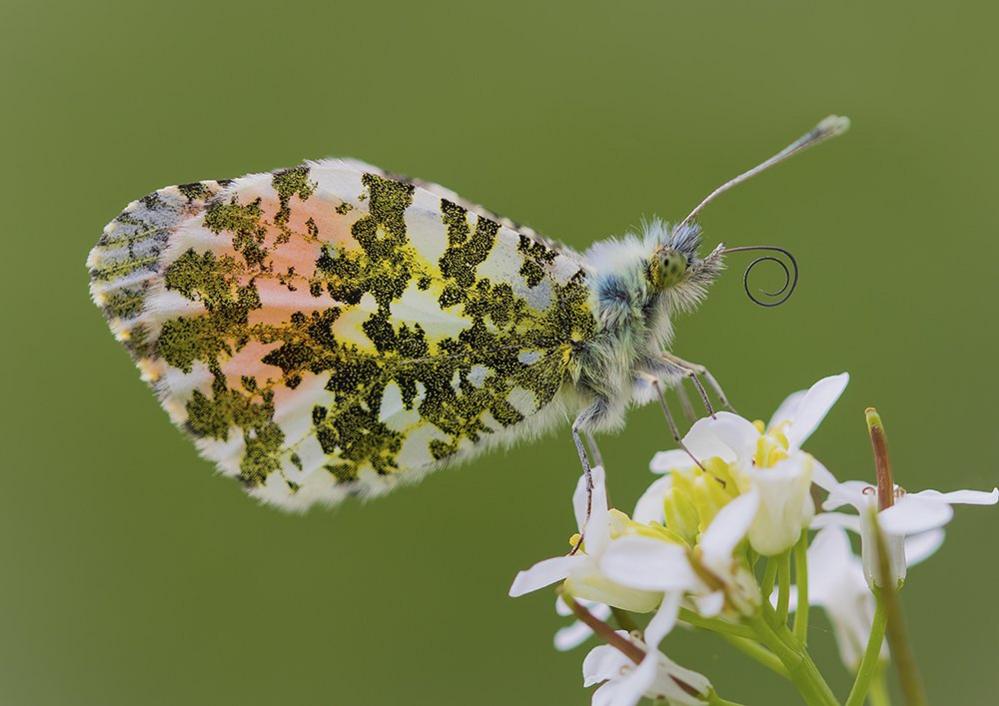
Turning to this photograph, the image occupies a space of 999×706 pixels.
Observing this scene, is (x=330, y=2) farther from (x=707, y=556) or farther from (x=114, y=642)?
(x=707, y=556)

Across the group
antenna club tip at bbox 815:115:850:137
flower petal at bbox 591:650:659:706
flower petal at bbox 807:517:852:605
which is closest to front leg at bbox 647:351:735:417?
flower petal at bbox 807:517:852:605

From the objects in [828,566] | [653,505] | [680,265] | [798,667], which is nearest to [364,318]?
[680,265]

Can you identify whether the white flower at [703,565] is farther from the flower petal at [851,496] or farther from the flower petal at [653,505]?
the flower petal at [653,505]

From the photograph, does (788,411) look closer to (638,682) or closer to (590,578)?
(590,578)

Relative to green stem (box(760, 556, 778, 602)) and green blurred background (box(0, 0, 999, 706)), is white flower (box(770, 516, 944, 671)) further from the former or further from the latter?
green blurred background (box(0, 0, 999, 706))

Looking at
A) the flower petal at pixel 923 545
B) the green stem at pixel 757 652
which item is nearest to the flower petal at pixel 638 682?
the green stem at pixel 757 652

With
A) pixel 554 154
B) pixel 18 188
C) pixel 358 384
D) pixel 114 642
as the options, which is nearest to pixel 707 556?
pixel 358 384
